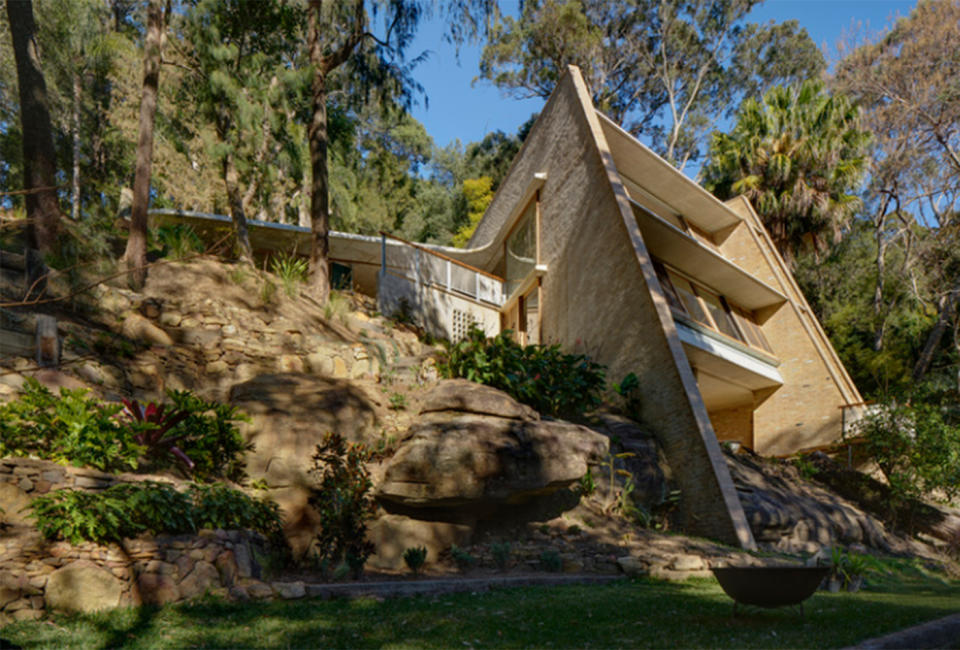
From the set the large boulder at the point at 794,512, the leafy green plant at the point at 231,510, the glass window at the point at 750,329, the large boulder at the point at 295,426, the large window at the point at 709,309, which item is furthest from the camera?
the glass window at the point at 750,329

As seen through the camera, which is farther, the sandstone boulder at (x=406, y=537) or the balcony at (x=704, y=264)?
the balcony at (x=704, y=264)

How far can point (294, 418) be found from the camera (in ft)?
29.5

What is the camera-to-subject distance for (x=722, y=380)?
61.1ft

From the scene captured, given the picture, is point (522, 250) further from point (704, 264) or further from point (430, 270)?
point (704, 264)

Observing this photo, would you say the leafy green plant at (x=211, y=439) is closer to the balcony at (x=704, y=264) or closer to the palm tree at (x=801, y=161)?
the balcony at (x=704, y=264)

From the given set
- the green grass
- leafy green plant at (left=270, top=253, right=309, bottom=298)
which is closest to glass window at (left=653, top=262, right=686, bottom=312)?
leafy green plant at (left=270, top=253, right=309, bottom=298)

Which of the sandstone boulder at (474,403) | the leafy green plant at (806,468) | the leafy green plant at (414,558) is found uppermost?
the sandstone boulder at (474,403)

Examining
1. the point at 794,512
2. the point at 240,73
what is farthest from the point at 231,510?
the point at 240,73

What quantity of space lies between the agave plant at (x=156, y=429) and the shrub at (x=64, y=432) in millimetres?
364

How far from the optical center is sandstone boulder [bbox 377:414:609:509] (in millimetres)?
8531

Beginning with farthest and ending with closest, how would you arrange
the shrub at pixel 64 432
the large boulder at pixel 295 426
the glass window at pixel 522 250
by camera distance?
the glass window at pixel 522 250, the large boulder at pixel 295 426, the shrub at pixel 64 432

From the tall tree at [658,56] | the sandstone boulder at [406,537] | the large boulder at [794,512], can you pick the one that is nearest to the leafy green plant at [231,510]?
the sandstone boulder at [406,537]

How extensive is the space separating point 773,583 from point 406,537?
16.5 ft

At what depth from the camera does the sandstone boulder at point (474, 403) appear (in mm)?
9766
